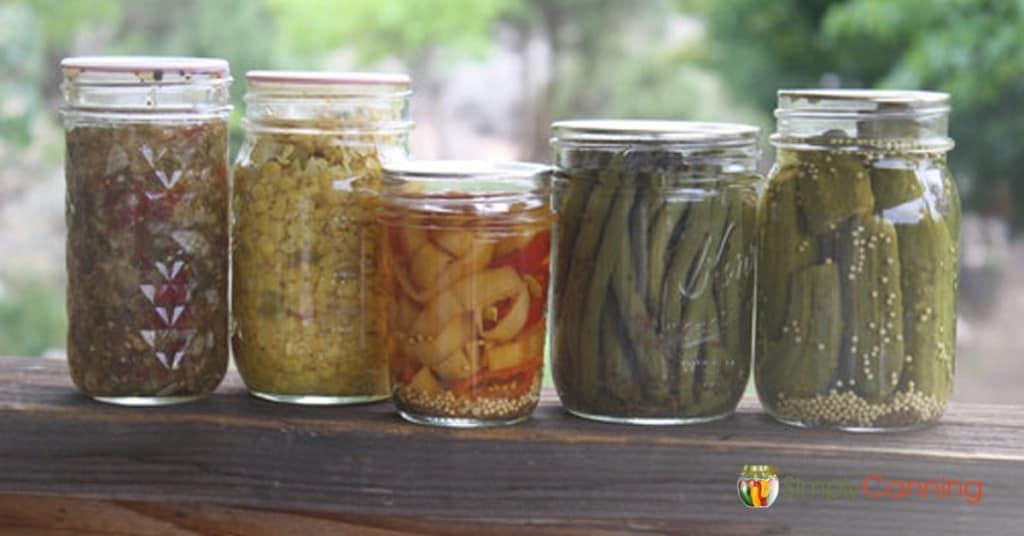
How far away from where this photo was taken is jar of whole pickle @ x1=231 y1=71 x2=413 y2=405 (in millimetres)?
986

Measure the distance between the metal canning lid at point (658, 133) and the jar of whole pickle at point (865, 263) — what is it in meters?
0.05

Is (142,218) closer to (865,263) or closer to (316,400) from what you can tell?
(316,400)

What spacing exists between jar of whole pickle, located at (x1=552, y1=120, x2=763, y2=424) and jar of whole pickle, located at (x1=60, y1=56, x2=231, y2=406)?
271mm

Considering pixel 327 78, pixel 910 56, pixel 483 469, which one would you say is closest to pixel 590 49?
pixel 910 56

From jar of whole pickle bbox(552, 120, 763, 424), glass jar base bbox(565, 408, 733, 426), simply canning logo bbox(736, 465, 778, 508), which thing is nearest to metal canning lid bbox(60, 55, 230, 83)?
jar of whole pickle bbox(552, 120, 763, 424)

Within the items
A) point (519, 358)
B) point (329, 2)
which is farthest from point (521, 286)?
point (329, 2)

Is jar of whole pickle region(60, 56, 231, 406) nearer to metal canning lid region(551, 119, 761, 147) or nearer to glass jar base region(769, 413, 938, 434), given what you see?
metal canning lid region(551, 119, 761, 147)

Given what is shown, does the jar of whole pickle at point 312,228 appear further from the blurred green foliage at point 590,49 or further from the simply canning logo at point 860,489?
the blurred green foliage at point 590,49

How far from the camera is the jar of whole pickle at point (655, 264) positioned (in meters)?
0.94

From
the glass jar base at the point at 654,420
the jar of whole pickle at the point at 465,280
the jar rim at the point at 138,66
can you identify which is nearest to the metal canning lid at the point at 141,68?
the jar rim at the point at 138,66

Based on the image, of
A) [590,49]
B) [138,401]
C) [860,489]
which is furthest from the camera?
[590,49]

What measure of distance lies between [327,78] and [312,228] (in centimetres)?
11

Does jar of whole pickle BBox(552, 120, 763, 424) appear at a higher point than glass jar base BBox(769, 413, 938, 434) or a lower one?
higher

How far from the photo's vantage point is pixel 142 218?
98 cm
